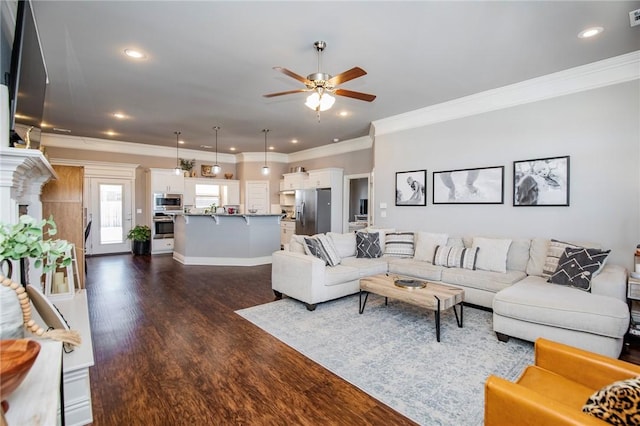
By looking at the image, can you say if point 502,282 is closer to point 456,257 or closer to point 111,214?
point 456,257

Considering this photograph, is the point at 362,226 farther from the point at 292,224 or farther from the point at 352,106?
the point at 352,106

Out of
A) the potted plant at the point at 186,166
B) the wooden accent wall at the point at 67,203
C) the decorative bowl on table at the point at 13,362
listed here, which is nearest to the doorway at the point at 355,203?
the potted plant at the point at 186,166

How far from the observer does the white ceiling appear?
101 inches

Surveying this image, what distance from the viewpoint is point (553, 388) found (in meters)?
1.52

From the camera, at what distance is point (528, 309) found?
287 centimetres

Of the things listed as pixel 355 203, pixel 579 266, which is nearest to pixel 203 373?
pixel 579 266

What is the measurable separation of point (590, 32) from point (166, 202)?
28.9ft

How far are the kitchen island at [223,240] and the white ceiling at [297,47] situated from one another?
2.48 meters

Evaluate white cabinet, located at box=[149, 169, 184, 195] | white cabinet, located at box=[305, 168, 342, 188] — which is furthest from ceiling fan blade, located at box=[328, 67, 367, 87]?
white cabinet, located at box=[149, 169, 184, 195]

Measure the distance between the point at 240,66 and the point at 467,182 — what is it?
3.61 meters

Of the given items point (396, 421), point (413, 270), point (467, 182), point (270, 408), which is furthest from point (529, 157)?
point (270, 408)

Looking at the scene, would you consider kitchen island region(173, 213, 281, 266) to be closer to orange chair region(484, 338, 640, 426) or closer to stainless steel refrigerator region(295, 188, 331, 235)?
stainless steel refrigerator region(295, 188, 331, 235)

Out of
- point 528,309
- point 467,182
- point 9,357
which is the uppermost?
point 467,182

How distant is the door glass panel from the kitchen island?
8.84 feet
